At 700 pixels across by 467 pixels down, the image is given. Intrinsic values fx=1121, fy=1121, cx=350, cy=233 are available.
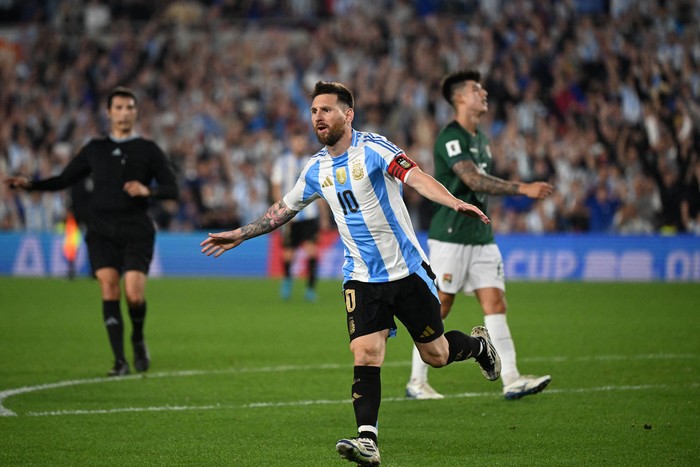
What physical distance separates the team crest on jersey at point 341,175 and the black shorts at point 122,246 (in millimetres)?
3981

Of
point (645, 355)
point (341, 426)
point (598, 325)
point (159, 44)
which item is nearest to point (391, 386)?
point (341, 426)

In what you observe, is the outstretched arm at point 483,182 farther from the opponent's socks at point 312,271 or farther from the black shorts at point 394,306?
the opponent's socks at point 312,271

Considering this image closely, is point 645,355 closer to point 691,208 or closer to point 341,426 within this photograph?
point 341,426

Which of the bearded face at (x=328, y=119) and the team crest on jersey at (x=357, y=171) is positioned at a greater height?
the bearded face at (x=328, y=119)

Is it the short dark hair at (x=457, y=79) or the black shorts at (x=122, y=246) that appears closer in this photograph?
the short dark hair at (x=457, y=79)


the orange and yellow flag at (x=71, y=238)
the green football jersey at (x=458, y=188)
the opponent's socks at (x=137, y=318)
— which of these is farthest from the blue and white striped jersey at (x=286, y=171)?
the green football jersey at (x=458, y=188)

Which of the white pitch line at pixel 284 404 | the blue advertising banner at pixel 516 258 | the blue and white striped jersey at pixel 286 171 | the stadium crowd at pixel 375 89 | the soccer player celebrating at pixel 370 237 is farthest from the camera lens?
the stadium crowd at pixel 375 89

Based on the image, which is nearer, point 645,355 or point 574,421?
point 574,421

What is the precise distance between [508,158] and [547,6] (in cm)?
488

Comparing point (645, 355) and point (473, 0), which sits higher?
point (473, 0)

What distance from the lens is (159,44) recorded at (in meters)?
30.2

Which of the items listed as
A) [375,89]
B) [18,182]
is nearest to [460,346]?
[18,182]

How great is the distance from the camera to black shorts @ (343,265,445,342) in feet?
21.4

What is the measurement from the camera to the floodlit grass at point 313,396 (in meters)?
6.70
